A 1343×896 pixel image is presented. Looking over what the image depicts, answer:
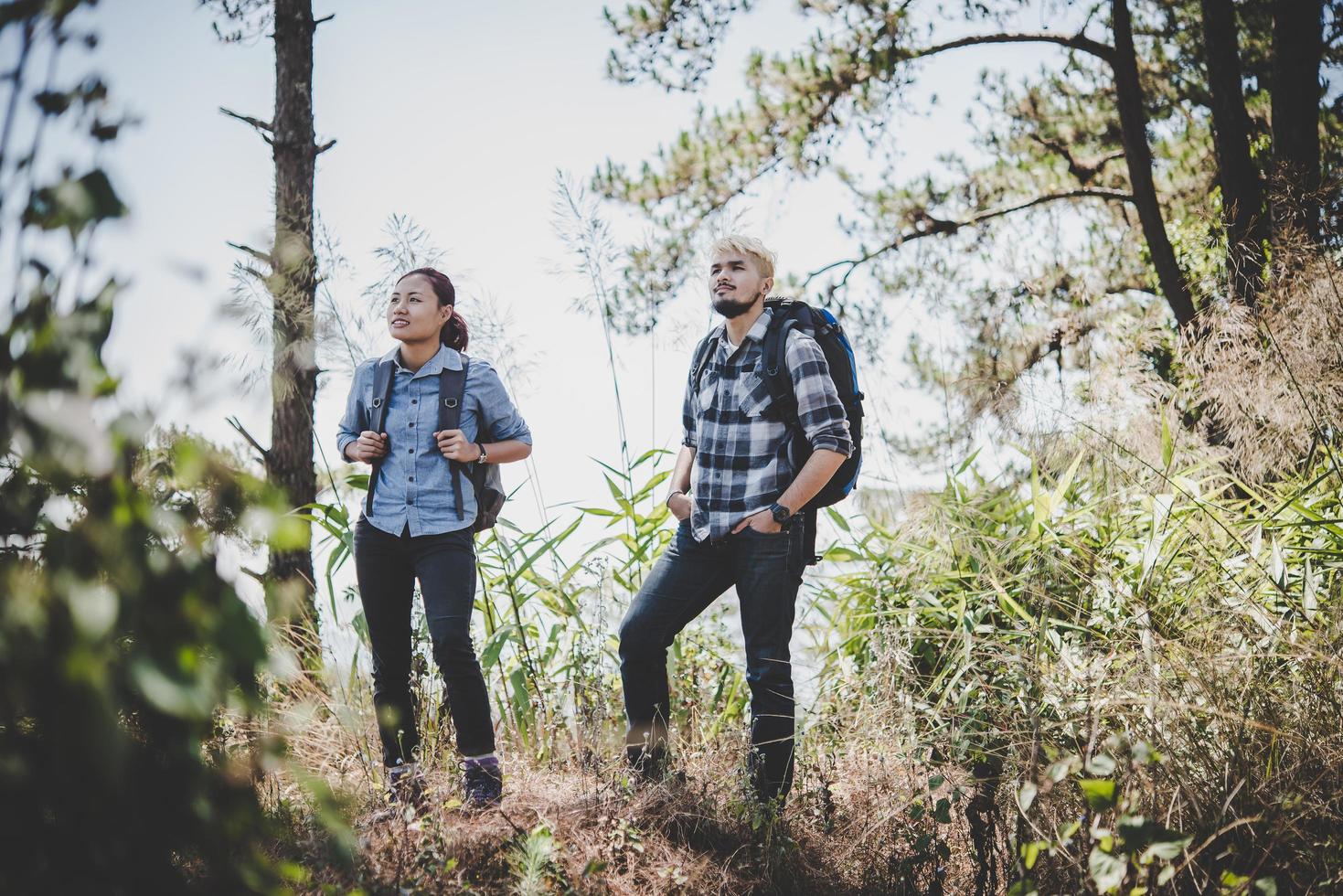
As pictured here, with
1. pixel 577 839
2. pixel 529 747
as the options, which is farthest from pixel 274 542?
pixel 529 747

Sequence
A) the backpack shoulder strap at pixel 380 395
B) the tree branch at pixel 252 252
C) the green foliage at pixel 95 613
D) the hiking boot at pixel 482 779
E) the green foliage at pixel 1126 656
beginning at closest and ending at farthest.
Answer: the green foliage at pixel 95 613 < the green foliage at pixel 1126 656 < the hiking boot at pixel 482 779 < the backpack shoulder strap at pixel 380 395 < the tree branch at pixel 252 252

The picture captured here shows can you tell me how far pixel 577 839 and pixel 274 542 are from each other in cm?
167

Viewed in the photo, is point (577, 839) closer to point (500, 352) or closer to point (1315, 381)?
point (500, 352)

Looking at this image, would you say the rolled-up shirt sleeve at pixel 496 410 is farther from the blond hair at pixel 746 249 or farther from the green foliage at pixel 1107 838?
the green foliage at pixel 1107 838

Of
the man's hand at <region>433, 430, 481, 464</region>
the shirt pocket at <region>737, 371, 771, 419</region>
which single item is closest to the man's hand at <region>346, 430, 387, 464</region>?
the man's hand at <region>433, 430, 481, 464</region>

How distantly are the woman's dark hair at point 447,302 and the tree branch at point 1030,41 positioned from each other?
4230mm

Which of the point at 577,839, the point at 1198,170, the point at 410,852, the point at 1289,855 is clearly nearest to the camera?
the point at 1289,855

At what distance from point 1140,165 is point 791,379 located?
→ 4.62m

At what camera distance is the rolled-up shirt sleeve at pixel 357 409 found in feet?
9.57

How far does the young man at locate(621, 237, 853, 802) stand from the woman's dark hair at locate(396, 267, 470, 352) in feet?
2.90

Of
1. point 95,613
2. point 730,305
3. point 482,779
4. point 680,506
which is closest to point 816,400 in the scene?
point 730,305

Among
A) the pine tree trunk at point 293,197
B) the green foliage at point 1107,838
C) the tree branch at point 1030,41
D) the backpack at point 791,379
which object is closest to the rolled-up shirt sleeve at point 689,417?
the backpack at point 791,379

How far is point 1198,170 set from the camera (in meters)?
6.73

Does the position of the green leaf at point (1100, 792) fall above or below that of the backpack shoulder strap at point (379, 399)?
below
